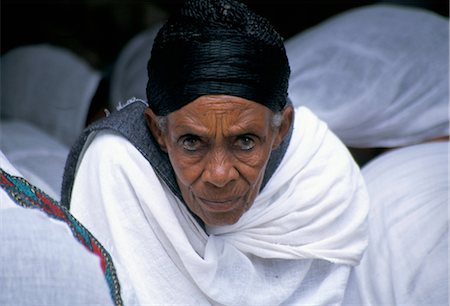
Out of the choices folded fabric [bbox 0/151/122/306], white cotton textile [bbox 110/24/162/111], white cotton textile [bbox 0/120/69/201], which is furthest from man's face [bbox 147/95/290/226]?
white cotton textile [bbox 110/24/162/111]

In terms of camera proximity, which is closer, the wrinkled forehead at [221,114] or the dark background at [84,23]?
the wrinkled forehead at [221,114]

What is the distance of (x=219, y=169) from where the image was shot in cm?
214

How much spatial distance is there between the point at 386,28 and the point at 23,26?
2.43 m

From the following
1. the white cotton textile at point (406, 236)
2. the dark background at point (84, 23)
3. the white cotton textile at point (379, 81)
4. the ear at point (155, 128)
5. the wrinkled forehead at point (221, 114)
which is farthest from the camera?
the dark background at point (84, 23)

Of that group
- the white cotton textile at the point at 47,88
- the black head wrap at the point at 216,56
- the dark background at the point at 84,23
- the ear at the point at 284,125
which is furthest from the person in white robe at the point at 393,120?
the dark background at the point at 84,23

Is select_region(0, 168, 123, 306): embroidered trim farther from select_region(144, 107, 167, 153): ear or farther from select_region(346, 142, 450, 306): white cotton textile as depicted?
select_region(346, 142, 450, 306): white cotton textile

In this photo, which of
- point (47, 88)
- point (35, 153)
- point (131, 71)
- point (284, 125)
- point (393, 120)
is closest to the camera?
point (284, 125)

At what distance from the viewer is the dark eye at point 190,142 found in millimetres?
2174

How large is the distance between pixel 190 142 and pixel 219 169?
4.2 inches

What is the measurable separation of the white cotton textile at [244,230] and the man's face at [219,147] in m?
0.13

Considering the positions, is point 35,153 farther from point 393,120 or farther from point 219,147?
point 219,147

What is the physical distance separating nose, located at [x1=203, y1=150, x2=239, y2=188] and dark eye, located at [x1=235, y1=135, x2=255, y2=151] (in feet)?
0.12

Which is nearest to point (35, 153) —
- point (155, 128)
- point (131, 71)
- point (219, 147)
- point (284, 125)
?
point (131, 71)

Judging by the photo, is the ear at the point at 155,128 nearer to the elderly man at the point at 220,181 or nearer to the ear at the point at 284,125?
the elderly man at the point at 220,181
